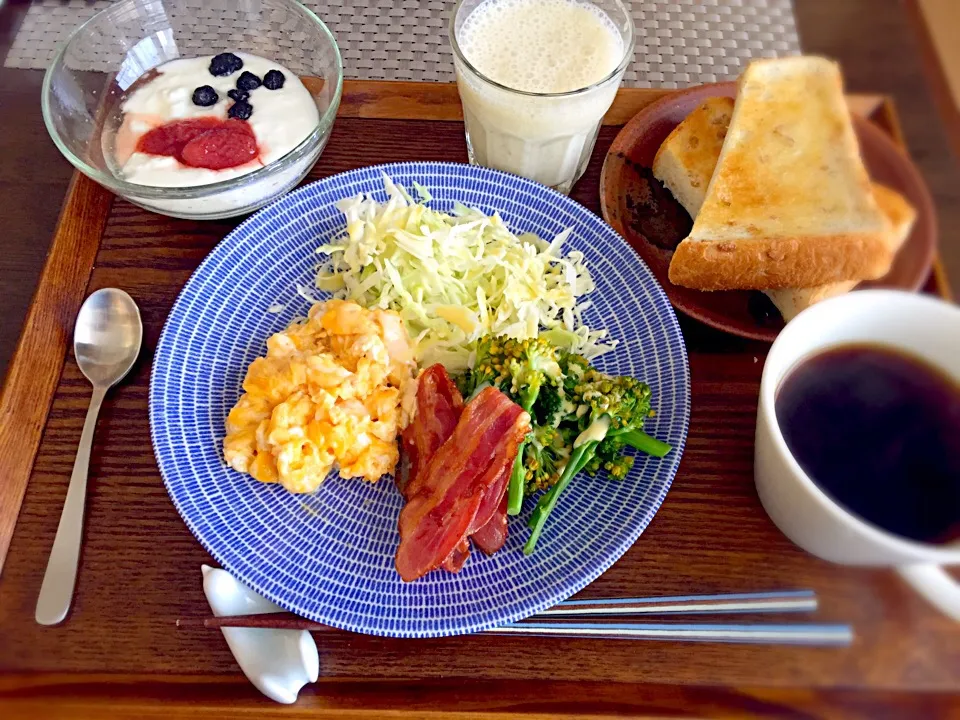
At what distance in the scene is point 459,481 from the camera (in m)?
1.39

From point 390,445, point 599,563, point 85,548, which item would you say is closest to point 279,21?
point 390,445

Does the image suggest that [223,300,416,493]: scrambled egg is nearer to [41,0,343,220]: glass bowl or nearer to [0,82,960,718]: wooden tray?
[0,82,960,718]: wooden tray

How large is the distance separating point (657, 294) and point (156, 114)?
1.42 m

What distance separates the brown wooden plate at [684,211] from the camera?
4.92 feet

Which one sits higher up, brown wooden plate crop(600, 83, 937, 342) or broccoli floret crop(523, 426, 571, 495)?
brown wooden plate crop(600, 83, 937, 342)

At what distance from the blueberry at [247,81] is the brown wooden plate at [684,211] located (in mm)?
995

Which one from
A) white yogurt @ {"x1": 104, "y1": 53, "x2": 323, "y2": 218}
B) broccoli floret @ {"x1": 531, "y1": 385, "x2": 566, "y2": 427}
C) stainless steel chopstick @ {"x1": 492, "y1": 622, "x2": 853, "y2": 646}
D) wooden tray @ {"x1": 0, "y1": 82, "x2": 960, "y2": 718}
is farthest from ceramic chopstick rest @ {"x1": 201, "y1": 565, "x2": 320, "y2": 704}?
white yogurt @ {"x1": 104, "y1": 53, "x2": 323, "y2": 218}

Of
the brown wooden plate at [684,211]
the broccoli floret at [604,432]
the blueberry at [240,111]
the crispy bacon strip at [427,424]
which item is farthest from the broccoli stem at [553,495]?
the blueberry at [240,111]

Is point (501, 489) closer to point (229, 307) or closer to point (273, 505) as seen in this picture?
point (273, 505)

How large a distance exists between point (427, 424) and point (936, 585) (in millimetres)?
957

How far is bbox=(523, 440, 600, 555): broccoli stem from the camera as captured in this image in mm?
1393

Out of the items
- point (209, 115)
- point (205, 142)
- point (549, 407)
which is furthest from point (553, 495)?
point (209, 115)

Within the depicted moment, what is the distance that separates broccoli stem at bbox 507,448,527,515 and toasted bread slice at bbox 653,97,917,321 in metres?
0.79

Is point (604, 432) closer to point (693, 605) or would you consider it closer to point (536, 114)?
point (693, 605)
